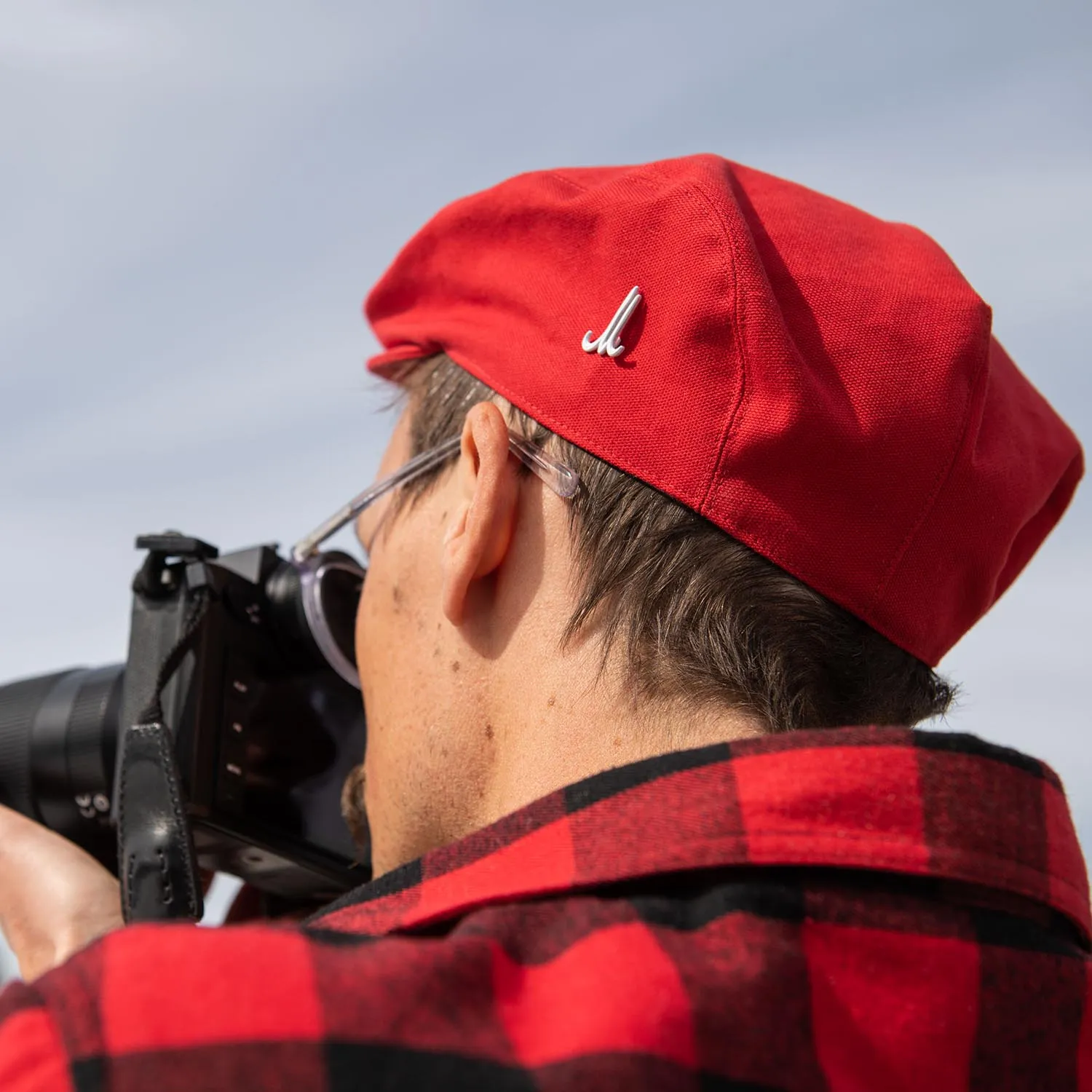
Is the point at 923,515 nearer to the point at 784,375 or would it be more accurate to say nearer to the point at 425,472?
the point at 784,375

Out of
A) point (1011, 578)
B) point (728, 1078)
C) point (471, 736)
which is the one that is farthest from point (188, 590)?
point (728, 1078)

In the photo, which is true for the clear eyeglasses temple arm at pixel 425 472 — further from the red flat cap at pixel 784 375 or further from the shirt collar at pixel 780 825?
the shirt collar at pixel 780 825

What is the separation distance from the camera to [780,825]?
892mm

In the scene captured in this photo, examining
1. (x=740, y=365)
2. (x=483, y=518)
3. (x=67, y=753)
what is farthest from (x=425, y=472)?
(x=67, y=753)

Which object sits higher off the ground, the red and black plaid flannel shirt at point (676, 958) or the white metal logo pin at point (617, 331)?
the white metal logo pin at point (617, 331)

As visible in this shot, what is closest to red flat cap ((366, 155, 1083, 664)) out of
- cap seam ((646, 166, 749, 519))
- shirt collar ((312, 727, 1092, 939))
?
cap seam ((646, 166, 749, 519))

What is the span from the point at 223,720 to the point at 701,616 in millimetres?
720

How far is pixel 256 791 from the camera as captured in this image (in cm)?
176

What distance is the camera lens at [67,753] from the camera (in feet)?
5.71

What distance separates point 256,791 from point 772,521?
0.83 m

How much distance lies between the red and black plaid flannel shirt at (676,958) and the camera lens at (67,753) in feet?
2.67

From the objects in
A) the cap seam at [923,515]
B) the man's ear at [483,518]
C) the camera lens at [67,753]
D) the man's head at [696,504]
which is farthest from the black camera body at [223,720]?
the cap seam at [923,515]

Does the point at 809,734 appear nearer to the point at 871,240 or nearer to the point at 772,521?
the point at 772,521

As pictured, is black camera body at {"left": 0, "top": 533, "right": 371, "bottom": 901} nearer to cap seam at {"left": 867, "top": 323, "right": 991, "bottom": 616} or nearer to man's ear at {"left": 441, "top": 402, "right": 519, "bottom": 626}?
man's ear at {"left": 441, "top": 402, "right": 519, "bottom": 626}
